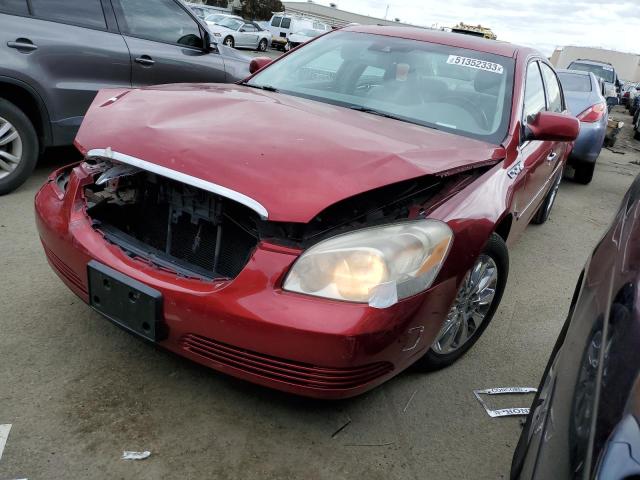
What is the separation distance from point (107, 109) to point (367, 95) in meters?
1.36

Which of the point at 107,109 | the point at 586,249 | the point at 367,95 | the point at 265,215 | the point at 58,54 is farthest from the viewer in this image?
the point at 586,249

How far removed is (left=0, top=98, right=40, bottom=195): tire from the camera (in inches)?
149

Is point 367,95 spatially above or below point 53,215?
above

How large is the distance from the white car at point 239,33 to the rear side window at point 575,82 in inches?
692

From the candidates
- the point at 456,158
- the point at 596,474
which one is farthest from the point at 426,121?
the point at 596,474

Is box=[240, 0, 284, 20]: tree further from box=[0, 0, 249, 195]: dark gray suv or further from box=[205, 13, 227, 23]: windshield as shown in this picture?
box=[0, 0, 249, 195]: dark gray suv

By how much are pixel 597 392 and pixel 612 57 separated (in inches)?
1879

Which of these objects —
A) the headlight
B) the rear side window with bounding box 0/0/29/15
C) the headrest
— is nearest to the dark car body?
the headlight

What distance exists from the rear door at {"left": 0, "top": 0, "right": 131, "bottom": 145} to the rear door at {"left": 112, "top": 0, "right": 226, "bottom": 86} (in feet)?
0.40

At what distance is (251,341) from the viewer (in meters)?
1.79

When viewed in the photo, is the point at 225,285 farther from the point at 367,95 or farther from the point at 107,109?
the point at 367,95

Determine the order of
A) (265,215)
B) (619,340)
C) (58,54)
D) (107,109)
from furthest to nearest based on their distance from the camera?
(58,54) → (107,109) → (265,215) → (619,340)

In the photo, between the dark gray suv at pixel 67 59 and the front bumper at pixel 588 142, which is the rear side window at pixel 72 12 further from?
the front bumper at pixel 588 142

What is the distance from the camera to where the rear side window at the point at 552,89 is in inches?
155
